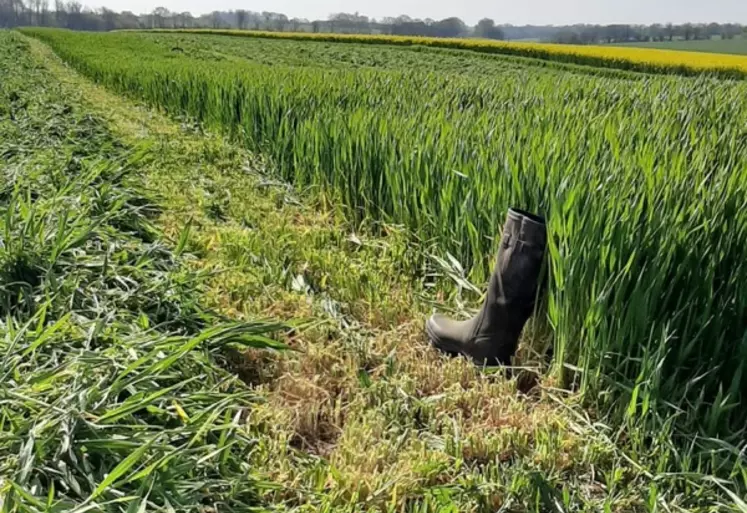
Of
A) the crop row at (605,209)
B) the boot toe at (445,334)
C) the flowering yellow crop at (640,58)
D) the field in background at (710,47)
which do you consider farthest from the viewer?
the field in background at (710,47)

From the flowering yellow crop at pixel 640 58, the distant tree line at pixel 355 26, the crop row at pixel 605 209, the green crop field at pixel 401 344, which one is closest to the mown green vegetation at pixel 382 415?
the green crop field at pixel 401 344

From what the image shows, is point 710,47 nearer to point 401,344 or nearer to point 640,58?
point 640,58

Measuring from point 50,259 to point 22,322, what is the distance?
15.2 inches

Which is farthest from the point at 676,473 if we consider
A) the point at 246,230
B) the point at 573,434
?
the point at 246,230

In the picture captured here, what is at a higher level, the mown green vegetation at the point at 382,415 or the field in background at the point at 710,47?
the field in background at the point at 710,47

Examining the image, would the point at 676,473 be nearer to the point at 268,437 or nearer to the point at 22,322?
the point at 268,437

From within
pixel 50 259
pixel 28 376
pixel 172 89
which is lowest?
pixel 28 376

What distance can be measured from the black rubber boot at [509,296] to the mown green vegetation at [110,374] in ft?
2.43

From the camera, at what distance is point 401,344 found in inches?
91.1

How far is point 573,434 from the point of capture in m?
1.79

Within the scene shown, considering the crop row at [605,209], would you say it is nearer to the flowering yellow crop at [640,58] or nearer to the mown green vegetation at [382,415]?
the mown green vegetation at [382,415]

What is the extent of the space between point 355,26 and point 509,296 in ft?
304

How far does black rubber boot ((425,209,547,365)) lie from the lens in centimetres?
203

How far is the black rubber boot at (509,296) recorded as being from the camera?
6.66 feet
